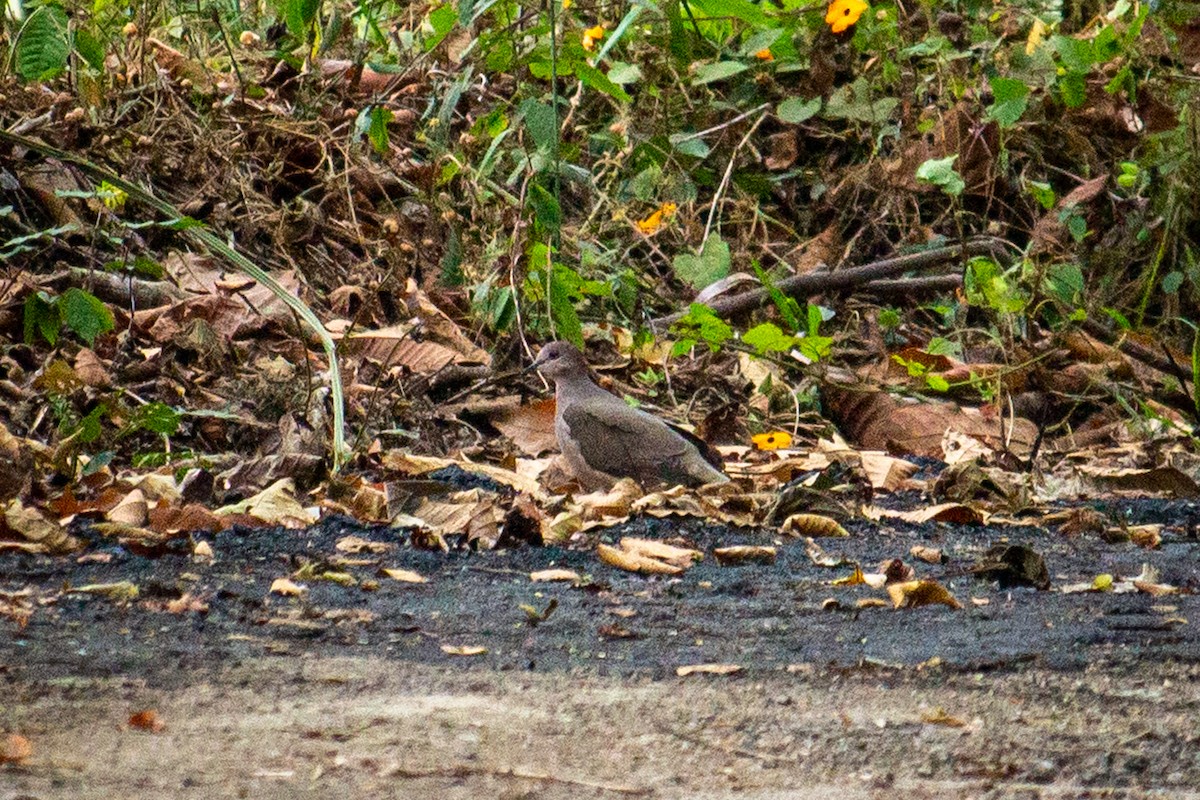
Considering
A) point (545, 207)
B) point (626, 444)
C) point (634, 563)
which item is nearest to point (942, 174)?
point (626, 444)

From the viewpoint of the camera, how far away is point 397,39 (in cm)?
817

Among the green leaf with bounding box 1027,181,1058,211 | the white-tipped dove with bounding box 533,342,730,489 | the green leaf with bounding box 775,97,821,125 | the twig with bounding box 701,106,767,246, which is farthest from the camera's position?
the green leaf with bounding box 775,97,821,125

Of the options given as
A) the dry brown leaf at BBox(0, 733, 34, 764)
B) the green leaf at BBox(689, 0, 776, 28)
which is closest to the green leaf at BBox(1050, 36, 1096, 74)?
the green leaf at BBox(689, 0, 776, 28)

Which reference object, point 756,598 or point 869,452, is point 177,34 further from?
point 756,598

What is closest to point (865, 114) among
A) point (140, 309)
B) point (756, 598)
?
point (140, 309)

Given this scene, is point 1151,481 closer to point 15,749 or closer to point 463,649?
point 463,649

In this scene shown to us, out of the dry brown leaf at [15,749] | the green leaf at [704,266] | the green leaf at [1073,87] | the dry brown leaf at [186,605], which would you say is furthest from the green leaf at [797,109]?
the dry brown leaf at [15,749]

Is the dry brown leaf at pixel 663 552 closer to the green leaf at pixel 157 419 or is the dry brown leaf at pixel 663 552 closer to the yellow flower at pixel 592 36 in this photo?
the green leaf at pixel 157 419

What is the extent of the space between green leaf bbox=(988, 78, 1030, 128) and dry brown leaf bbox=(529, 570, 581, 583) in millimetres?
3569

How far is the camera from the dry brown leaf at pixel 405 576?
3.61m

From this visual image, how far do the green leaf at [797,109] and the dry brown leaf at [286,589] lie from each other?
565 centimetres

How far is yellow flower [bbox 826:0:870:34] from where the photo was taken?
24.7 ft

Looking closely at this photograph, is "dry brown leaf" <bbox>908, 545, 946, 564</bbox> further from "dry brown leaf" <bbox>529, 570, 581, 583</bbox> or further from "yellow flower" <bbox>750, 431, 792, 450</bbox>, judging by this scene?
"yellow flower" <bbox>750, 431, 792, 450</bbox>

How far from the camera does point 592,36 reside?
753cm
